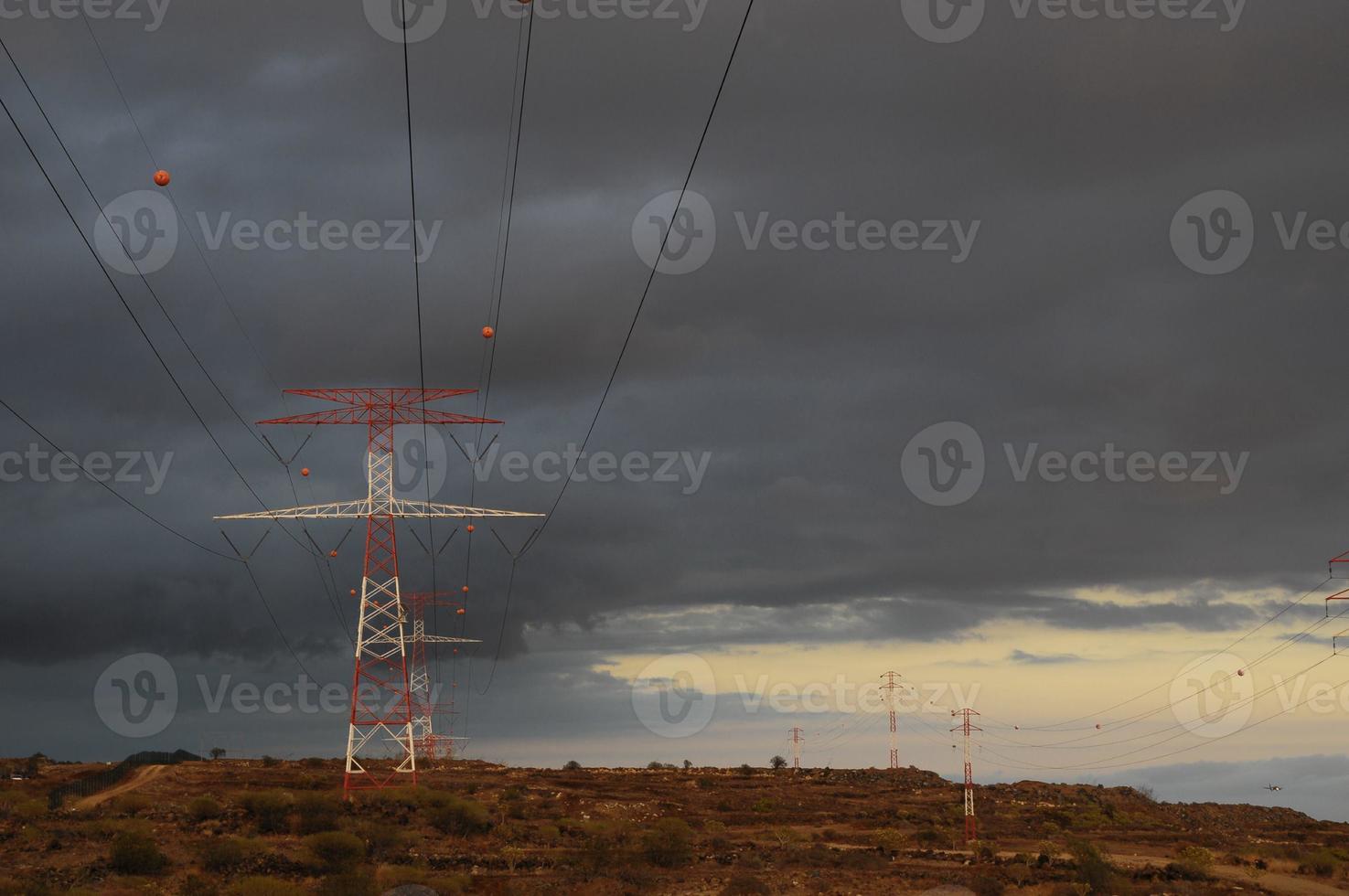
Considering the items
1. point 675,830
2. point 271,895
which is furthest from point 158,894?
point 675,830

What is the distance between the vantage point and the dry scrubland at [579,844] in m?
59.1

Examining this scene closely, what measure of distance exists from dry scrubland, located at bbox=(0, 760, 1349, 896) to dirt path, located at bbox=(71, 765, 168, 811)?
842mm

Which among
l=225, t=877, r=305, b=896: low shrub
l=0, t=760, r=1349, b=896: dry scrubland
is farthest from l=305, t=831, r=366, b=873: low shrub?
l=225, t=877, r=305, b=896: low shrub

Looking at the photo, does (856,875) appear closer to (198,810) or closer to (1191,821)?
(198,810)

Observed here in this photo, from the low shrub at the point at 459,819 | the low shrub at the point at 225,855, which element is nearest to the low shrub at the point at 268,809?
the low shrub at the point at 459,819

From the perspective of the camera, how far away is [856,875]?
6594 centimetres

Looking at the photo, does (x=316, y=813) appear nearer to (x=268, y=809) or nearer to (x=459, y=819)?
(x=268, y=809)

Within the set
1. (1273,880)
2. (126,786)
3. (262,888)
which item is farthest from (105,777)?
(1273,880)

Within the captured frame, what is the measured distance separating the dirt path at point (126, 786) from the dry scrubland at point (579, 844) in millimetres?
842

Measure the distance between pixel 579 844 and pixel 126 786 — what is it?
4810 centimetres

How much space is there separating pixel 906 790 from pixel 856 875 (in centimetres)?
8672

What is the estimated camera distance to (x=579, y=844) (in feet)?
257

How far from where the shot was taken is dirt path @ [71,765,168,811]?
89794 millimetres

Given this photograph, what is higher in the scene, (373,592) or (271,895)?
(373,592)
